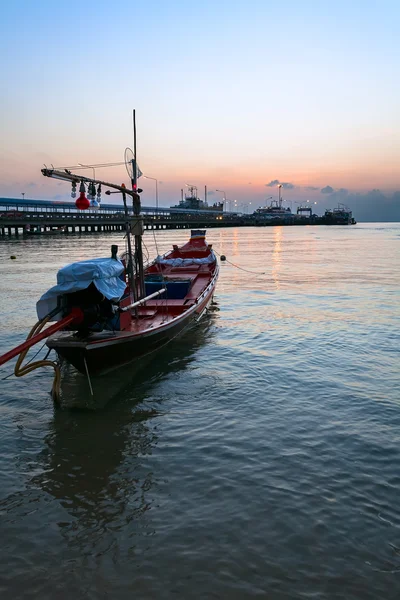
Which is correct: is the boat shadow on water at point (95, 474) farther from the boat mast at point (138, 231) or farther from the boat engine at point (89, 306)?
the boat mast at point (138, 231)

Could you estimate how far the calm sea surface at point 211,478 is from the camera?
5.29 m

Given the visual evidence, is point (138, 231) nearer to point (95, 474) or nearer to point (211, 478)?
point (95, 474)

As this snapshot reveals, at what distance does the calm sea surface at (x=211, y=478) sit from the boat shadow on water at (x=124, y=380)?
0.06 metres

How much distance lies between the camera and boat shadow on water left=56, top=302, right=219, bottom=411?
35.5ft

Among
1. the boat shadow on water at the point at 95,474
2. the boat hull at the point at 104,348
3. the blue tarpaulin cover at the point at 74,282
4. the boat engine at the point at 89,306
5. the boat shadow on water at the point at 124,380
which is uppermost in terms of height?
the blue tarpaulin cover at the point at 74,282

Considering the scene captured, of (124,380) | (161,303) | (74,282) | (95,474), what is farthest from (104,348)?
(161,303)

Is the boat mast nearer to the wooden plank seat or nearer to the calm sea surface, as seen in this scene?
the wooden plank seat

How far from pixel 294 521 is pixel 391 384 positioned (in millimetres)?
6077

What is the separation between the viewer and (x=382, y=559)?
17.8 ft

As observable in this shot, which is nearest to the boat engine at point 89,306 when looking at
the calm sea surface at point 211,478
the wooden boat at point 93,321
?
the wooden boat at point 93,321

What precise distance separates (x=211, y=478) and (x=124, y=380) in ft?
17.1

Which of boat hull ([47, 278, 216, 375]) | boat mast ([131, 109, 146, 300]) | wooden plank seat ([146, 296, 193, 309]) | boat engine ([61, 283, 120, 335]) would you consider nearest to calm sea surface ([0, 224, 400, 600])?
boat hull ([47, 278, 216, 375])

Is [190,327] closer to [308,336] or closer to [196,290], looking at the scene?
[196,290]

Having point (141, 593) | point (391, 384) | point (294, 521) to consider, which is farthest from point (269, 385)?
point (141, 593)
